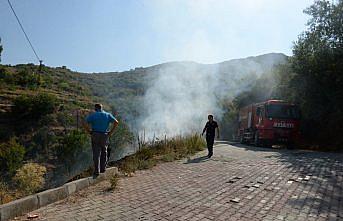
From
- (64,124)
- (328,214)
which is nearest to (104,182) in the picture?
(328,214)

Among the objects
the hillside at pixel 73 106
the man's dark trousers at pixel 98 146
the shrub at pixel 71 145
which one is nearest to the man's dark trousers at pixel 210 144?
the man's dark trousers at pixel 98 146

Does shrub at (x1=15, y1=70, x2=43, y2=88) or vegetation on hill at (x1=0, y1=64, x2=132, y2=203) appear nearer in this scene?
vegetation on hill at (x1=0, y1=64, x2=132, y2=203)

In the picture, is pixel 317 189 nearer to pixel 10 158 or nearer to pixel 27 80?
pixel 10 158

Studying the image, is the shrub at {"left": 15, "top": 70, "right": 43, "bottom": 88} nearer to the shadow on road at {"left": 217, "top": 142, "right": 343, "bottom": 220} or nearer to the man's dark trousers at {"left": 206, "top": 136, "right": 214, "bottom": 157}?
the man's dark trousers at {"left": 206, "top": 136, "right": 214, "bottom": 157}

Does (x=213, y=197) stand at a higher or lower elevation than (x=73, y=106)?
lower

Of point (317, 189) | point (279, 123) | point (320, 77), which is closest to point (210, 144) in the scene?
point (317, 189)

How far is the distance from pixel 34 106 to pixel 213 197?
153 ft

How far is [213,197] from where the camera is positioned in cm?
598

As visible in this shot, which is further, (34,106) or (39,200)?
(34,106)

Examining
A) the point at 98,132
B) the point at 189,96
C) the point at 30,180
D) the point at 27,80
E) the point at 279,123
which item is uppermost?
the point at 27,80

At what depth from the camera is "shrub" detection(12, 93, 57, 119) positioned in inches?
1887

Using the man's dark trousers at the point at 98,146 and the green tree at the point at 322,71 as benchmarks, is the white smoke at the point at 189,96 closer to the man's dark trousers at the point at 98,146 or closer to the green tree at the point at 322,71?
the green tree at the point at 322,71

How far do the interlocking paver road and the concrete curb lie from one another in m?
0.15

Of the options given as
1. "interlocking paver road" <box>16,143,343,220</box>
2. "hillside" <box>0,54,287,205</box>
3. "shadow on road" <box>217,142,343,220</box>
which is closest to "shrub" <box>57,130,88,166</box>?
"hillside" <box>0,54,287,205</box>
